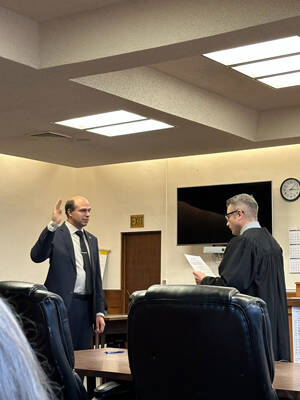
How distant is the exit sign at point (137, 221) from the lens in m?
10.4

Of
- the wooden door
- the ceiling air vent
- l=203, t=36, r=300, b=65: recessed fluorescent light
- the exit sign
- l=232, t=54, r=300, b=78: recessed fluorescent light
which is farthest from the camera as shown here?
the exit sign

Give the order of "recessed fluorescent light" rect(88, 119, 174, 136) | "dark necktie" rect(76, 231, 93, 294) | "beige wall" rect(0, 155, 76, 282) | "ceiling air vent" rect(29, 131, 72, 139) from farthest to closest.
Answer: "beige wall" rect(0, 155, 76, 282) < "ceiling air vent" rect(29, 131, 72, 139) < "recessed fluorescent light" rect(88, 119, 174, 136) < "dark necktie" rect(76, 231, 93, 294)

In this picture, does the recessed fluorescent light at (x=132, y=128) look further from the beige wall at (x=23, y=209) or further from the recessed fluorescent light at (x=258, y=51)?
the beige wall at (x=23, y=209)

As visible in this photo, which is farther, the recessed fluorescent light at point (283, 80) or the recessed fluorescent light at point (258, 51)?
the recessed fluorescent light at point (283, 80)

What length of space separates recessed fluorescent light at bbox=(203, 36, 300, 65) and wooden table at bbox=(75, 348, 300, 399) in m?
3.14

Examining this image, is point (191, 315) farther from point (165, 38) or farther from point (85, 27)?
point (85, 27)

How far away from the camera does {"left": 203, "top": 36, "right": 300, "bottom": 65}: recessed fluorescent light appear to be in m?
5.79

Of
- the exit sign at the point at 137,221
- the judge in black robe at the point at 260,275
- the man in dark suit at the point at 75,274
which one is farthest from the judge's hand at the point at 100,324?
the exit sign at the point at 137,221

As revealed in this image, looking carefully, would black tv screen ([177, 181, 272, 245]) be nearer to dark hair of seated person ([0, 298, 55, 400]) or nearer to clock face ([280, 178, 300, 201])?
clock face ([280, 178, 300, 201])

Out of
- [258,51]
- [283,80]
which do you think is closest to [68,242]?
[258,51]

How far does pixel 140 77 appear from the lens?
265 inches

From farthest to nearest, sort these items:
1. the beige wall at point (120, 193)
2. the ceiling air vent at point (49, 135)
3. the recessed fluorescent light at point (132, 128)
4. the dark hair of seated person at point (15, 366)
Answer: the beige wall at point (120, 193) < the ceiling air vent at point (49, 135) < the recessed fluorescent light at point (132, 128) < the dark hair of seated person at point (15, 366)

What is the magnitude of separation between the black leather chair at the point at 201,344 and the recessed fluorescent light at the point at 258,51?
3835 millimetres

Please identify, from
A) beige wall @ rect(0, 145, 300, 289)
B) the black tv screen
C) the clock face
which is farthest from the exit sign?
the clock face
